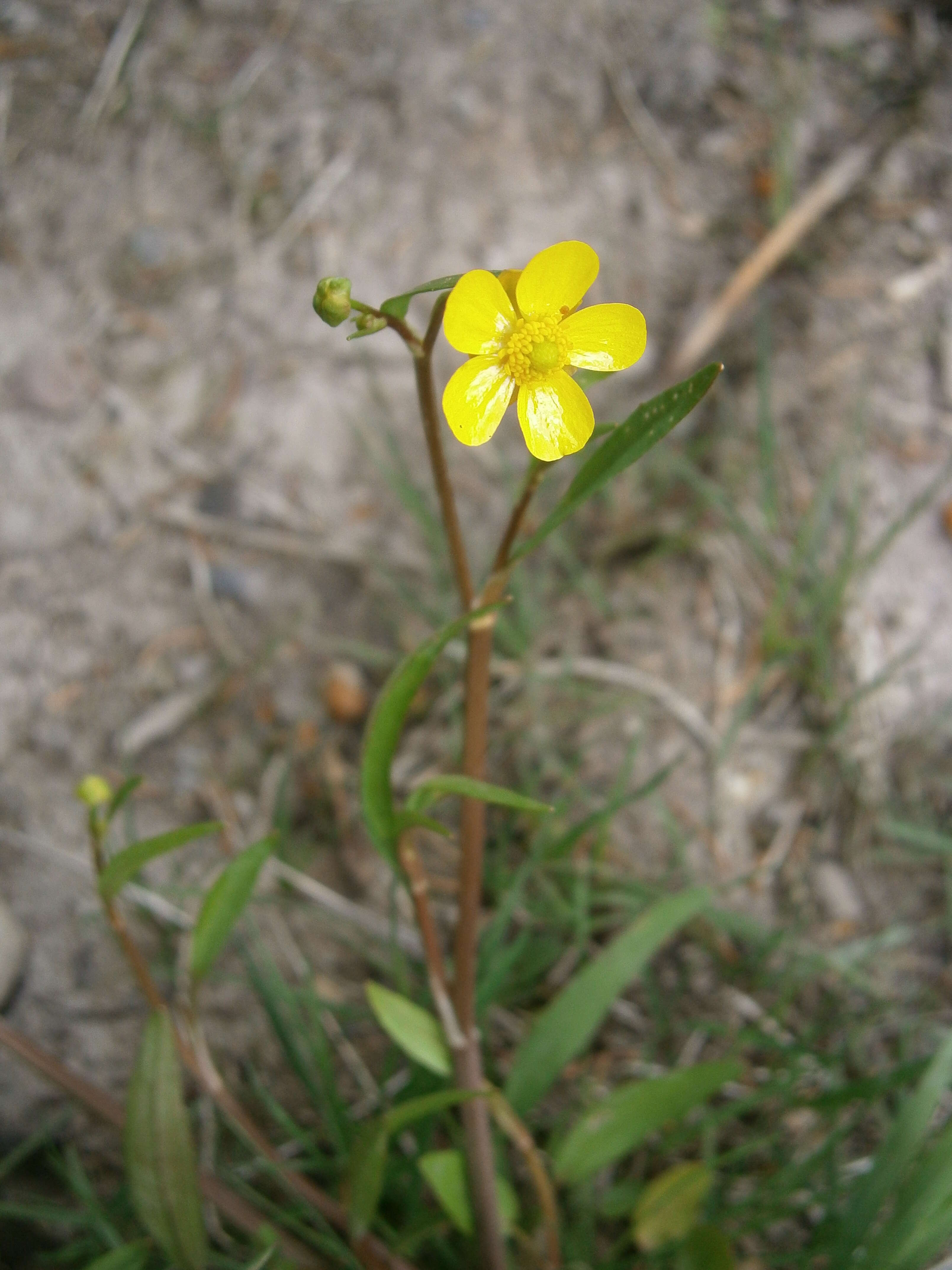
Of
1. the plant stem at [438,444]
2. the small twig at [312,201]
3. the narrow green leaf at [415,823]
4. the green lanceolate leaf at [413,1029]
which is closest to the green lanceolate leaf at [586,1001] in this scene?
the green lanceolate leaf at [413,1029]

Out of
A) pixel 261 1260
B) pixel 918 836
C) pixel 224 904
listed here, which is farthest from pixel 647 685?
pixel 261 1260

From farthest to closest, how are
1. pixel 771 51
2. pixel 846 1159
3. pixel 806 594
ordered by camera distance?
pixel 771 51 < pixel 806 594 < pixel 846 1159

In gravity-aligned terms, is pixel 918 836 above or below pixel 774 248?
below

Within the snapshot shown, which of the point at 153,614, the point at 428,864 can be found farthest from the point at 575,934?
the point at 153,614

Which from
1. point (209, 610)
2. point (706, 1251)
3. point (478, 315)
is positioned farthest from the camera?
point (209, 610)

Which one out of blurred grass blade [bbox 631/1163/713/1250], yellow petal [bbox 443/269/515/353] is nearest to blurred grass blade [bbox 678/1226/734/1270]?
blurred grass blade [bbox 631/1163/713/1250]

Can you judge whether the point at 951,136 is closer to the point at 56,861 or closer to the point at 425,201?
the point at 425,201

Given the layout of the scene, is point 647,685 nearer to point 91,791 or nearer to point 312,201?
point 91,791
